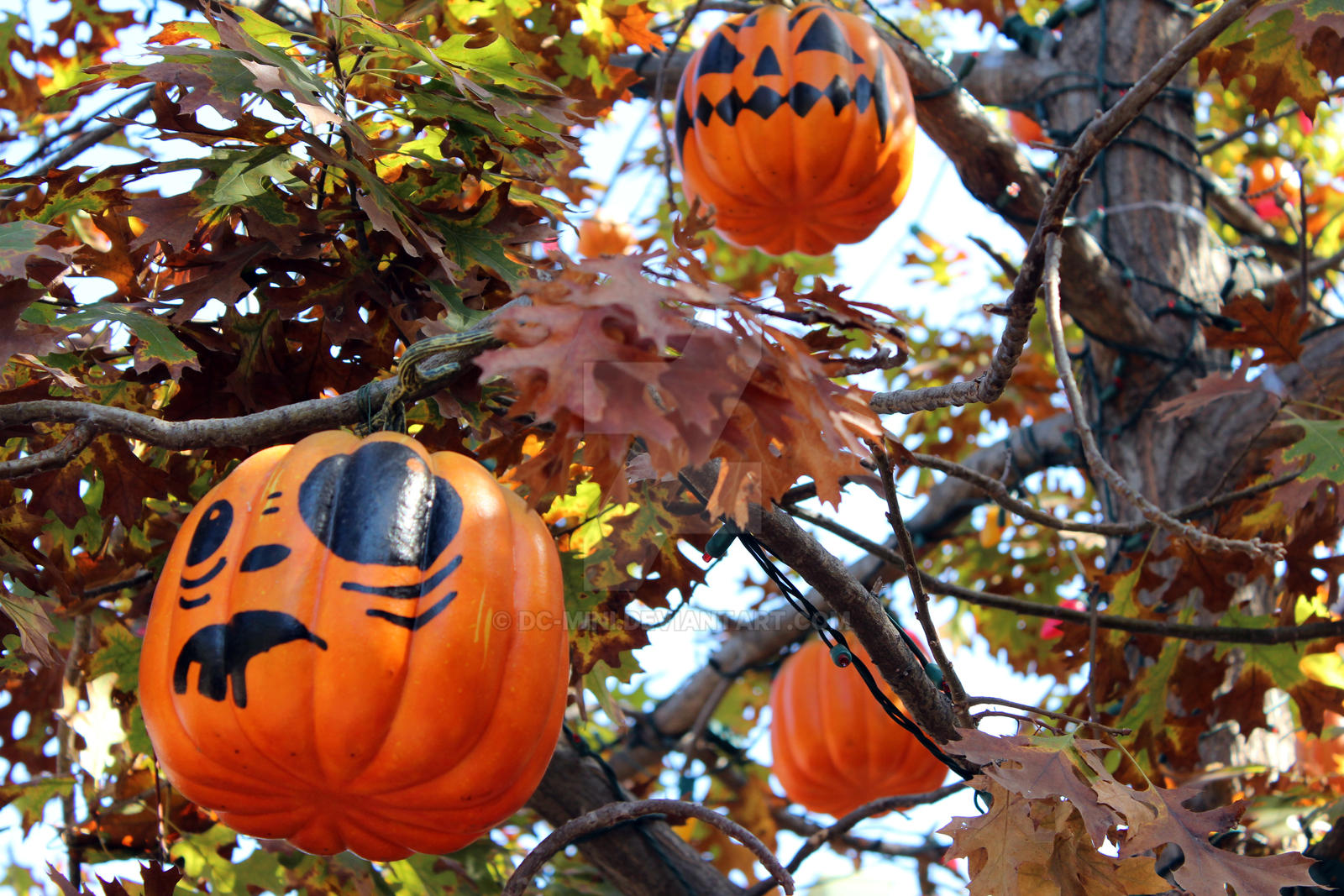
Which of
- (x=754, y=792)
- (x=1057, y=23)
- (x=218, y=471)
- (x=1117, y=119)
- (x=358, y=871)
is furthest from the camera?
(x=754, y=792)

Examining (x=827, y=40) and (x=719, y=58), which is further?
(x=719, y=58)

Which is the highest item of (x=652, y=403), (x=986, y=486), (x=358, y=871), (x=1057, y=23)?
(x=1057, y=23)

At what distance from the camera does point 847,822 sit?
2.47 metres

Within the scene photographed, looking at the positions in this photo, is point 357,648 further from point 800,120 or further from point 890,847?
point 890,847

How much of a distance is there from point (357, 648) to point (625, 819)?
84 centimetres

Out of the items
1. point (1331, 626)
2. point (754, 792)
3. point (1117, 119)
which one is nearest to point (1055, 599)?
point (754, 792)

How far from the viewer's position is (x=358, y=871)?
269cm

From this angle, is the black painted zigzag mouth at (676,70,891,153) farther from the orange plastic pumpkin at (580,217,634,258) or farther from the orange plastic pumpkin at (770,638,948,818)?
the orange plastic pumpkin at (580,217,634,258)

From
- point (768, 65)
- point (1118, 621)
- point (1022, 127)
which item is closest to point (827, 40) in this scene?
point (768, 65)

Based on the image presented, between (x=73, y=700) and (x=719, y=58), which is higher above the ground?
(x=719, y=58)

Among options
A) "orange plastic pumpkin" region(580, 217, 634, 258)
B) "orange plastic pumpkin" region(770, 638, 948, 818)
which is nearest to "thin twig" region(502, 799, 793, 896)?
"orange plastic pumpkin" region(770, 638, 948, 818)

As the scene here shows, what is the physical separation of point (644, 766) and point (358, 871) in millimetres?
2310

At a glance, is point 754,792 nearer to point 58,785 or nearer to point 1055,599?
point 1055,599

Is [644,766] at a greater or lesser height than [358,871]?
greater
